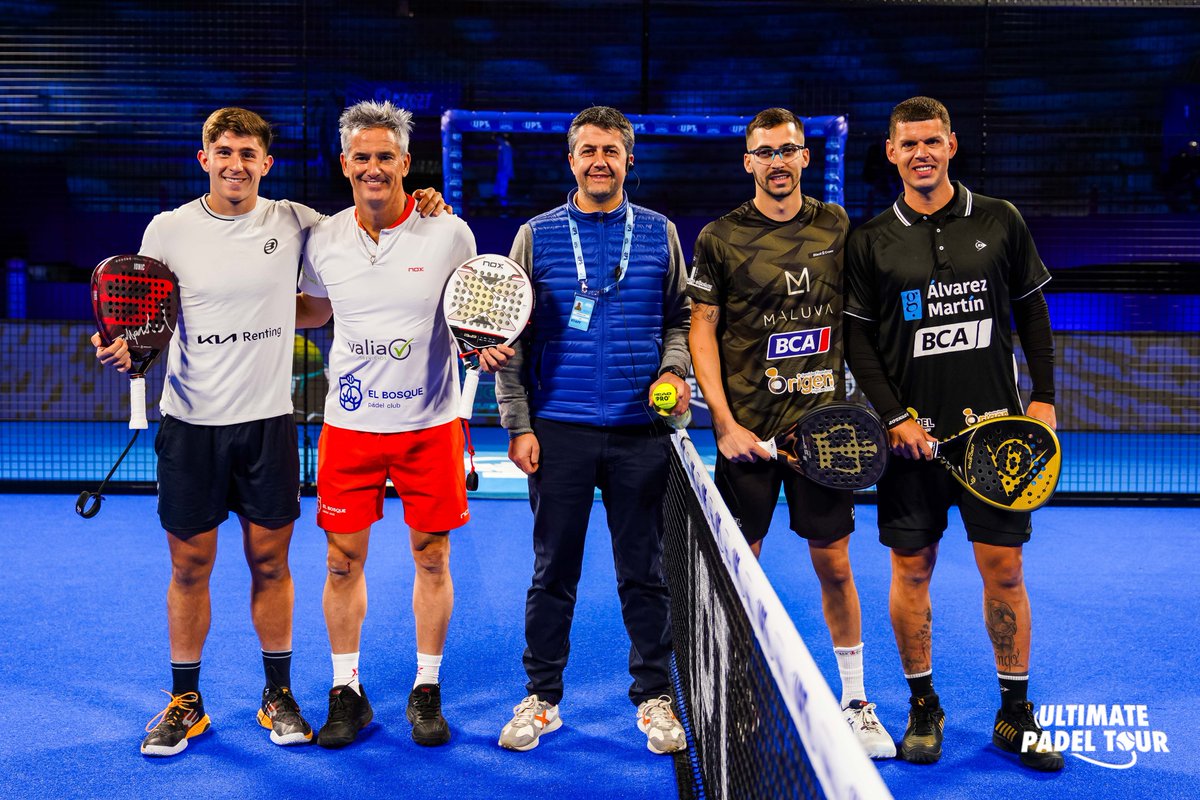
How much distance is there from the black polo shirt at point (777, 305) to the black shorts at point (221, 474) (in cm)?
143

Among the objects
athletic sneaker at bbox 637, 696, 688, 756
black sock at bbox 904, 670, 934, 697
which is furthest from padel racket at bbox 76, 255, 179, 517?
black sock at bbox 904, 670, 934, 697

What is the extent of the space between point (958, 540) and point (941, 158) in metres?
3.55

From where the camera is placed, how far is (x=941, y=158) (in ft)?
10.4

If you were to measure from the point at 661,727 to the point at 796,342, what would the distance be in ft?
4.09

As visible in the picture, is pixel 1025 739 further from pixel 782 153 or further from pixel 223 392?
pixel 223 392

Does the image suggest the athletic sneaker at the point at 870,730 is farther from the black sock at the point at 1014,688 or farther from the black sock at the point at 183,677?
the black sock at the point at 183,677

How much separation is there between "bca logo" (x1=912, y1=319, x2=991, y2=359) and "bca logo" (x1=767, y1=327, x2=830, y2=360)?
28cm

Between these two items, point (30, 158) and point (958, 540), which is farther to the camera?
point (30, 158)

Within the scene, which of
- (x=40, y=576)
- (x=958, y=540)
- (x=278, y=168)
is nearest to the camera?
(x=40, y=576)

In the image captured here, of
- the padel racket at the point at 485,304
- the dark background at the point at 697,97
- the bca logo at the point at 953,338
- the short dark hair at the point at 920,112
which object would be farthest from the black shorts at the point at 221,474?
the dark background at the point at 697,97

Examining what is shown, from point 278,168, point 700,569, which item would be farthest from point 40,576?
point 278,168

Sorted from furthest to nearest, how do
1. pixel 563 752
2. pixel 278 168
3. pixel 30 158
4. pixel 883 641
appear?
pixel 30 158 < pixel 278 168 < pixel 883 641 < pixel 563 752

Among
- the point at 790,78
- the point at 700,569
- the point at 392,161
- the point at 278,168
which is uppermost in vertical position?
the point at 790,78

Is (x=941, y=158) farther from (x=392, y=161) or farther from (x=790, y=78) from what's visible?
(x=790, y=78)
